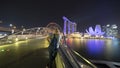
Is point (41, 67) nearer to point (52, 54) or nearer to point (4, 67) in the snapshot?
point (4, 67)

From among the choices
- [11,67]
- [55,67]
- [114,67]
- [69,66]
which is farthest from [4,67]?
[114,67]

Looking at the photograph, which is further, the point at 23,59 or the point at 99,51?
the point at 99,51

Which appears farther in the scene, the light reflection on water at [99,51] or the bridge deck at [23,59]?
the light reflection on water at [99,51]

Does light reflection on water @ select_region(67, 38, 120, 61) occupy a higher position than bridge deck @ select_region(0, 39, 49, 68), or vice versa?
bridge deck @ select_region(0, 39, 49, 68)

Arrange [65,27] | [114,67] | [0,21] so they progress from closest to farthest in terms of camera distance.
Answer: [114,67], [0,21], [65,27]

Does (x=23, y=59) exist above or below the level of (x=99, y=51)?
above

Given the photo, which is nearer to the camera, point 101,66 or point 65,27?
point 101,66

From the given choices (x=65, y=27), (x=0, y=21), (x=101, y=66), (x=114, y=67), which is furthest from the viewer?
(x=65, y=27)

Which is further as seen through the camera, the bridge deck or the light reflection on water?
the light reflection on water

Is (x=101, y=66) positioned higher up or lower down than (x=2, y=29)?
lower down

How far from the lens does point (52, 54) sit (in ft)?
31.0

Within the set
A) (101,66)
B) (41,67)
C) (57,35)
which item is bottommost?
(101,66)

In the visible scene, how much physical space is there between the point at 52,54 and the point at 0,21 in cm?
14102

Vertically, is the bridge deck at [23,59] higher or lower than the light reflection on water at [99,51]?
higher
